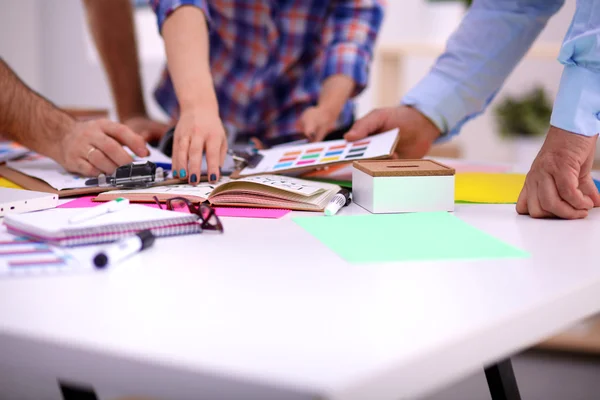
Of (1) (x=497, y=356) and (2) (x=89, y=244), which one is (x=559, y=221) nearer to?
(1) (x=497, y=356)

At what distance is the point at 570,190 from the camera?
0.76m

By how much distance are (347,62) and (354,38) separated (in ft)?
0.22

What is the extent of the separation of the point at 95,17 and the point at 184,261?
1298 mm

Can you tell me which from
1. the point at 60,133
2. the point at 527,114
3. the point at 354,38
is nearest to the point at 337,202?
the point at 60,133

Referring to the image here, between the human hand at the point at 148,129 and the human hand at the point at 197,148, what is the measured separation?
12.2 inches

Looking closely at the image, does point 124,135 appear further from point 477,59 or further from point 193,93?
point 477,59

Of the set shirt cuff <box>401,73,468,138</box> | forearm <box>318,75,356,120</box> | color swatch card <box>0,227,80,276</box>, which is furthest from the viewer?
forearm <box>318,75,356,120</box>

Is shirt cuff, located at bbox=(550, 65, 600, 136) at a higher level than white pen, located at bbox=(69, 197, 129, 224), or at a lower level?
higher

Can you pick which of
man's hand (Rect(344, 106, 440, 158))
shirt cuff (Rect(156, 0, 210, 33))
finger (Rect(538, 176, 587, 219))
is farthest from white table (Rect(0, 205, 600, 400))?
shirt cuff (Rect(156, 0, 210, 33))

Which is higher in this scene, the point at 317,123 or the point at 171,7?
the point at 171,7

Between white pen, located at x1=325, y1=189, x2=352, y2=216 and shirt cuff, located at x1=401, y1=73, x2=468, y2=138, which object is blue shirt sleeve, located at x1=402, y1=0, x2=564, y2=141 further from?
white pen, located at x1=325, y1=189, x2=352, y2=216

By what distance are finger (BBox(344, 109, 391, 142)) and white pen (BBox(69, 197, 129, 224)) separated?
17.7 inches

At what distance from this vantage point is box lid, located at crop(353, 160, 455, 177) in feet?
2.63

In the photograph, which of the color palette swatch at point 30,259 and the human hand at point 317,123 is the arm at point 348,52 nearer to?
the human hand at point 317,123
